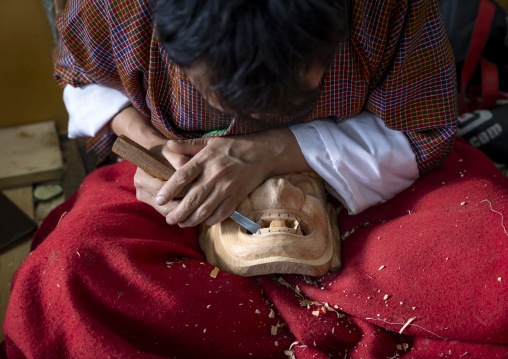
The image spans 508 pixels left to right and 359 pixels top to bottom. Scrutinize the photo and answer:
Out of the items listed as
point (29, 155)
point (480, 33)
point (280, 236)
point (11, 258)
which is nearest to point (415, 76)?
point (280, 236)

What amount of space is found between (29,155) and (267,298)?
3.64 feet

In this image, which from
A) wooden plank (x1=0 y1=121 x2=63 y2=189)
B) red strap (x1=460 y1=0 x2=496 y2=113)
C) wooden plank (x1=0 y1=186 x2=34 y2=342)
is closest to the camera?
wooden plank (x1=0 y1=186 x2=34 y2=342)

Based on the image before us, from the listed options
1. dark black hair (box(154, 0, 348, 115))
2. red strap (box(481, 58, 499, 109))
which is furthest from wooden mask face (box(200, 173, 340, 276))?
red strap (box(481, 58, 499, 109))

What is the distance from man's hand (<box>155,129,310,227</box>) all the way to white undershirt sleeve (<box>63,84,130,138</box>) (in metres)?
0.24

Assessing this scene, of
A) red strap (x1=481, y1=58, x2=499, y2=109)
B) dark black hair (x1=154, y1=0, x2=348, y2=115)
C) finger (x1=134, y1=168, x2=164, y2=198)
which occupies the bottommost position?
red strap (x1=481, y1=58, x2=499, y2=109)

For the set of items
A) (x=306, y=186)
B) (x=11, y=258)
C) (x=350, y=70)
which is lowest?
(x=11, y=258)

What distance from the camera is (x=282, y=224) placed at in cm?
92

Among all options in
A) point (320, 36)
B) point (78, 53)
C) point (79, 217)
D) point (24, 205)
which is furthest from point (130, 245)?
point (24, 205)

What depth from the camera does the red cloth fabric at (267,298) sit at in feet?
2.76

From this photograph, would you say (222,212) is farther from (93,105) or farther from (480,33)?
(480,33)

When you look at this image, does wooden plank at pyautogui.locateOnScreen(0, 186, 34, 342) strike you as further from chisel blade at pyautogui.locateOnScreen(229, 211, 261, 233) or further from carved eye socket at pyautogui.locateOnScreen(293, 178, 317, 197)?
carved eye socket at pyautogui.locateOnScreen(293, 178, 317, 197)

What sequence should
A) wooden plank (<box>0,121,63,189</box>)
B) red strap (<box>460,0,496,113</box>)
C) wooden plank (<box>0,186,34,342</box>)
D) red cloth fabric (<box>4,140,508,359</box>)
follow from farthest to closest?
wooden plank (<box>0,121,63,189</box>) → red strap (<box>460,0,496,113</box>) → wooden plank (<box>0,186,34,342</box>) → red cloth fabric (<box>4,140,508,359</box>)

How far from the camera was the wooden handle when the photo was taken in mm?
896

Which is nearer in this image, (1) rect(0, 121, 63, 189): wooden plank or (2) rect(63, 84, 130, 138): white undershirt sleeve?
(2) rect(63, 84, 130, 138): white undershirt sleeve
